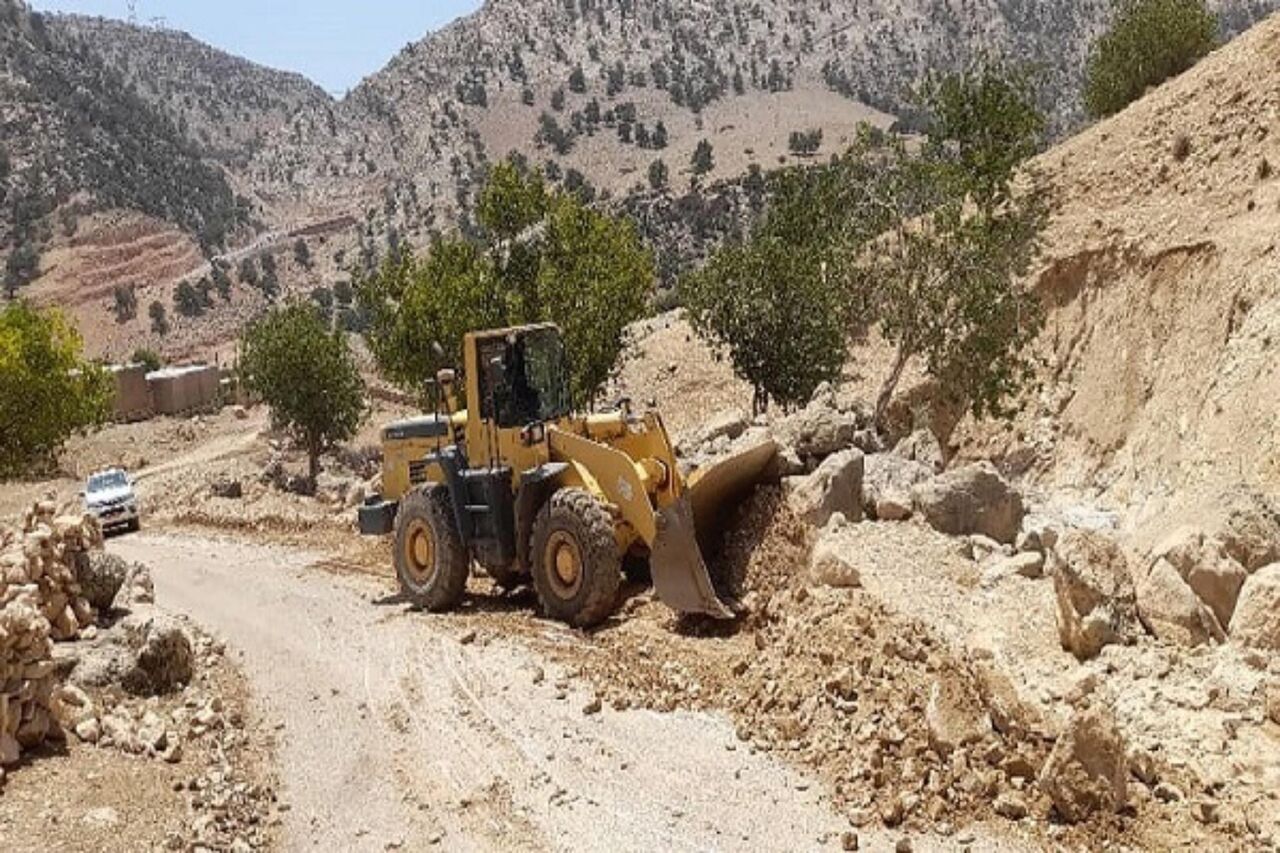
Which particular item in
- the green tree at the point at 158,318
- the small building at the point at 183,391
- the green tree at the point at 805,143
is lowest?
the small building at the point at 183,391

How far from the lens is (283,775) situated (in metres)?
9.39

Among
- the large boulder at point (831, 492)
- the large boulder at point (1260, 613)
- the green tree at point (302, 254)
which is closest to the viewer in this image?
the large boulder at point (1260, 613)

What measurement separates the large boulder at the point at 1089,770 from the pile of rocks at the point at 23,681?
22.5 ft

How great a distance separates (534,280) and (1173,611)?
18.8 metres

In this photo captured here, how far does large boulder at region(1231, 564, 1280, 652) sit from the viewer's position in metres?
8.77

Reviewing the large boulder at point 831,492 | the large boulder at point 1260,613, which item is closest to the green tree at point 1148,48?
the large boulder at point 831,492

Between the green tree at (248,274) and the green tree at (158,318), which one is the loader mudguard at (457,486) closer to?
the green tree at (158,318)

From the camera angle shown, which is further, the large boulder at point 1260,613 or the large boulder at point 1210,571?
the large boulder at point 1210,571

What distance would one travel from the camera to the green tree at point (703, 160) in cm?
11012

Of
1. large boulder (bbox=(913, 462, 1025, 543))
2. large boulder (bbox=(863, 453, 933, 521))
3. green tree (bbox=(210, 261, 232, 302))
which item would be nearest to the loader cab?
A: large boulder (bbox=(863, 453, 933, 521))

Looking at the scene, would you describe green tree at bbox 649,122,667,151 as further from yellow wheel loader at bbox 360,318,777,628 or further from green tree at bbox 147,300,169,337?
yellow wheel loader at bbox 360,318,777,628

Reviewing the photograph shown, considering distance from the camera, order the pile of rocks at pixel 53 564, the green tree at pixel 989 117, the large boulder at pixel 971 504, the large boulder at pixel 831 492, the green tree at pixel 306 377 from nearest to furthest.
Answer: the pile of rocks at pixel 53 564, the large boulder at pixel 831 492, the large boulder at pixel 971 504, the green tree at pixel 989 117, the green tree at pixel 306 377

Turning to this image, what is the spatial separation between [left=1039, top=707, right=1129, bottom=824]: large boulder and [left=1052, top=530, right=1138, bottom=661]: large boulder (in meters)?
1.68

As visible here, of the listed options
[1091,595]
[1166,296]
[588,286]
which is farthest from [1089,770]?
[1166,296]
